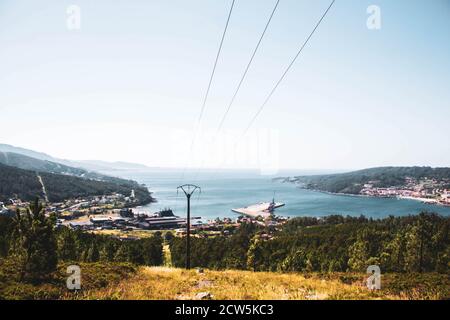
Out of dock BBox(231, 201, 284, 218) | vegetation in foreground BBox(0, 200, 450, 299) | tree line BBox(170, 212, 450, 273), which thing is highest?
vegetation in foreground BBox(0, 200, 450, 299)

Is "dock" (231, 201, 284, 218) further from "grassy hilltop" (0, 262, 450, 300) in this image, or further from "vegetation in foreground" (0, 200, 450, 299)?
"grassy hilltop" (0, 262, 450, 300)

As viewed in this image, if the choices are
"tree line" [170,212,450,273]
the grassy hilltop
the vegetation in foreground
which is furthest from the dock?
the grassy hilltop

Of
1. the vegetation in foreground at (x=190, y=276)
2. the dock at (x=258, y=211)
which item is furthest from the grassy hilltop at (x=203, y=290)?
the dock at (x=258, y=211)

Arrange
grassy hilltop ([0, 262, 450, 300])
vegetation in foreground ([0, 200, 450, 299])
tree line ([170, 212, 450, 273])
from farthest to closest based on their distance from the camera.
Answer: tree line ([170, 212, 450, 273]) < vegetation in foreground ([0, 200, 450, 299]) < grassy hilltop ([0, 262, 450, 300])

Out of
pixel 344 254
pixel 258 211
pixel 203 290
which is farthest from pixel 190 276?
pixel 258 211

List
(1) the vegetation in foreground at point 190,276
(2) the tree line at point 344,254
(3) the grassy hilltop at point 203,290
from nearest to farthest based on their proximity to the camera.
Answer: (3) the grassy hilltop at point 203,290 → (1) the vegetation in foreground at point 190,276 → (2) the tree line at point 344,254

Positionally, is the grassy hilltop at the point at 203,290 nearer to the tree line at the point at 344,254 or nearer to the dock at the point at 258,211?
the tree line at the point at 344,254

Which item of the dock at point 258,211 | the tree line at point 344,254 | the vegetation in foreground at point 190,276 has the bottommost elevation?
the dock at point 258,211

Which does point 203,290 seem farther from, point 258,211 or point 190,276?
point 258,211

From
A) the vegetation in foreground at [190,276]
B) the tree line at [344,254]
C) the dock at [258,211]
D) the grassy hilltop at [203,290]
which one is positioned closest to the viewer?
the grassy hilltop at [203,290]

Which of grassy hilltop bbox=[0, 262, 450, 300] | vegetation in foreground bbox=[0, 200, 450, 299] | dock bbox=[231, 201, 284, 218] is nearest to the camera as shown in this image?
grassy hilltop bbox=[0, 262, 450, 300]
